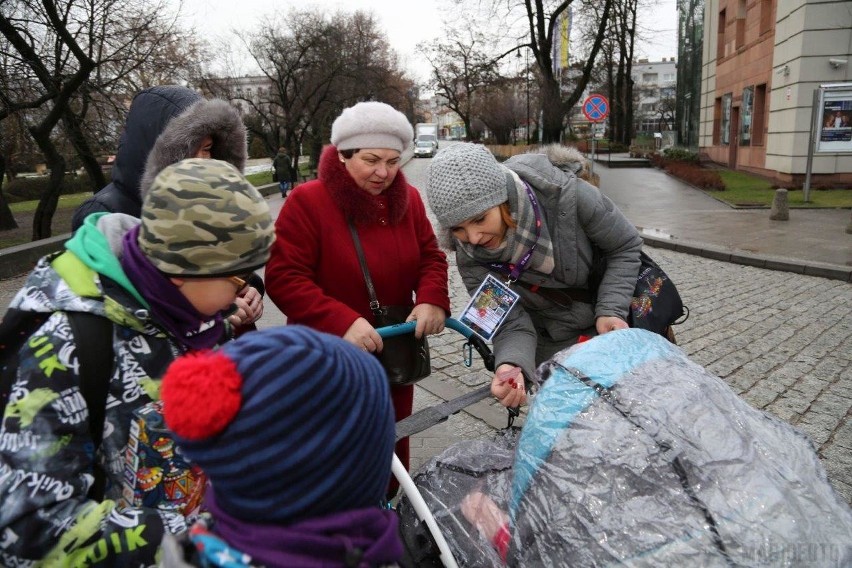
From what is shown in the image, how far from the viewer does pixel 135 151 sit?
7.64 feet

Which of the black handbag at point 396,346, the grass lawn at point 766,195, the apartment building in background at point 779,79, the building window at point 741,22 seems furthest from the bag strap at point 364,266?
the building window at point 741,22

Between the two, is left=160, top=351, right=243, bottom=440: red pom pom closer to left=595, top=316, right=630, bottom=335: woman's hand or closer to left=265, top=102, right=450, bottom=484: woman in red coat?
left=265, top=102, right=450, bottom=484: woman in red coat

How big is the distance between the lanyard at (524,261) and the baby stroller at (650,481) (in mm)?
723

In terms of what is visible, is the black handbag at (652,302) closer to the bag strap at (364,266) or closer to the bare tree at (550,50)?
the bag strap at (364,266)

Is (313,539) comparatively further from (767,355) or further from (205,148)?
(767,355)

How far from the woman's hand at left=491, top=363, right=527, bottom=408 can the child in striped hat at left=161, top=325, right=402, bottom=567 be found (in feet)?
3.29

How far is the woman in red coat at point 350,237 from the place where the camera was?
2.28 meters

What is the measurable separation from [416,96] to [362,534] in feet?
213

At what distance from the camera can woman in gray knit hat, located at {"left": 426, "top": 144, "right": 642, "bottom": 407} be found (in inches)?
79.8

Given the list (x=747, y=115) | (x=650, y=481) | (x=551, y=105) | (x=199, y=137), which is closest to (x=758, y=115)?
(x=747, y=115)

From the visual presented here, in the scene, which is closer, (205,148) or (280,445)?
(280,445)

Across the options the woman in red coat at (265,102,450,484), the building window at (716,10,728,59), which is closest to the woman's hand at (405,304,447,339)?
the woman in red coat at (265,102,450,484)

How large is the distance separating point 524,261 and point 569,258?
7.0 inches

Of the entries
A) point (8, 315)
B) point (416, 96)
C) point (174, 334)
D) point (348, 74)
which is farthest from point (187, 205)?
point (416, 96)
